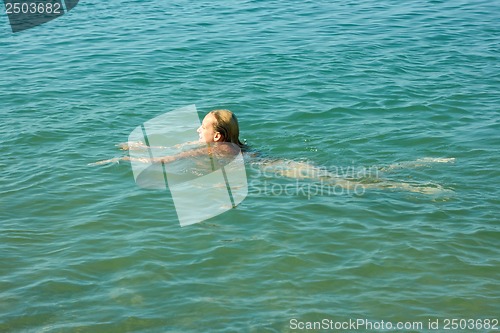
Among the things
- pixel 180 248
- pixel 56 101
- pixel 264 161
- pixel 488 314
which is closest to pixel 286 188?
pixel 264 161

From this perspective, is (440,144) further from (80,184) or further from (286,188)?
(80,184)

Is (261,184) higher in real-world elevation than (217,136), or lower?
lower

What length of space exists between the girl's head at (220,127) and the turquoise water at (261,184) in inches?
29.4

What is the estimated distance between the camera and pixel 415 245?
7.61m

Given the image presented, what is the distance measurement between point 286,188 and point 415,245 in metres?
2.11

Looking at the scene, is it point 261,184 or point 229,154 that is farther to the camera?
point 229,154

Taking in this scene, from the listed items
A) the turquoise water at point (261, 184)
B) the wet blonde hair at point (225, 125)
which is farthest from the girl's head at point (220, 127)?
the turquoise water at point (261, 184)

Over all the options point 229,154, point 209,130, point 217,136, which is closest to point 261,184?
point 229,154

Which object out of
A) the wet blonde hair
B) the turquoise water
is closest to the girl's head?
the wet blonde hair

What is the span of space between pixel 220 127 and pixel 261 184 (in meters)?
1.03

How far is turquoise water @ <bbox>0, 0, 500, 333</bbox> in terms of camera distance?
6.66m

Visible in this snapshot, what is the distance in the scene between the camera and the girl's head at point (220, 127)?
974 cm

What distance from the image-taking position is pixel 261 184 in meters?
9.31

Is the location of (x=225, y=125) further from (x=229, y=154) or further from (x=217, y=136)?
(x=229, y=154)
